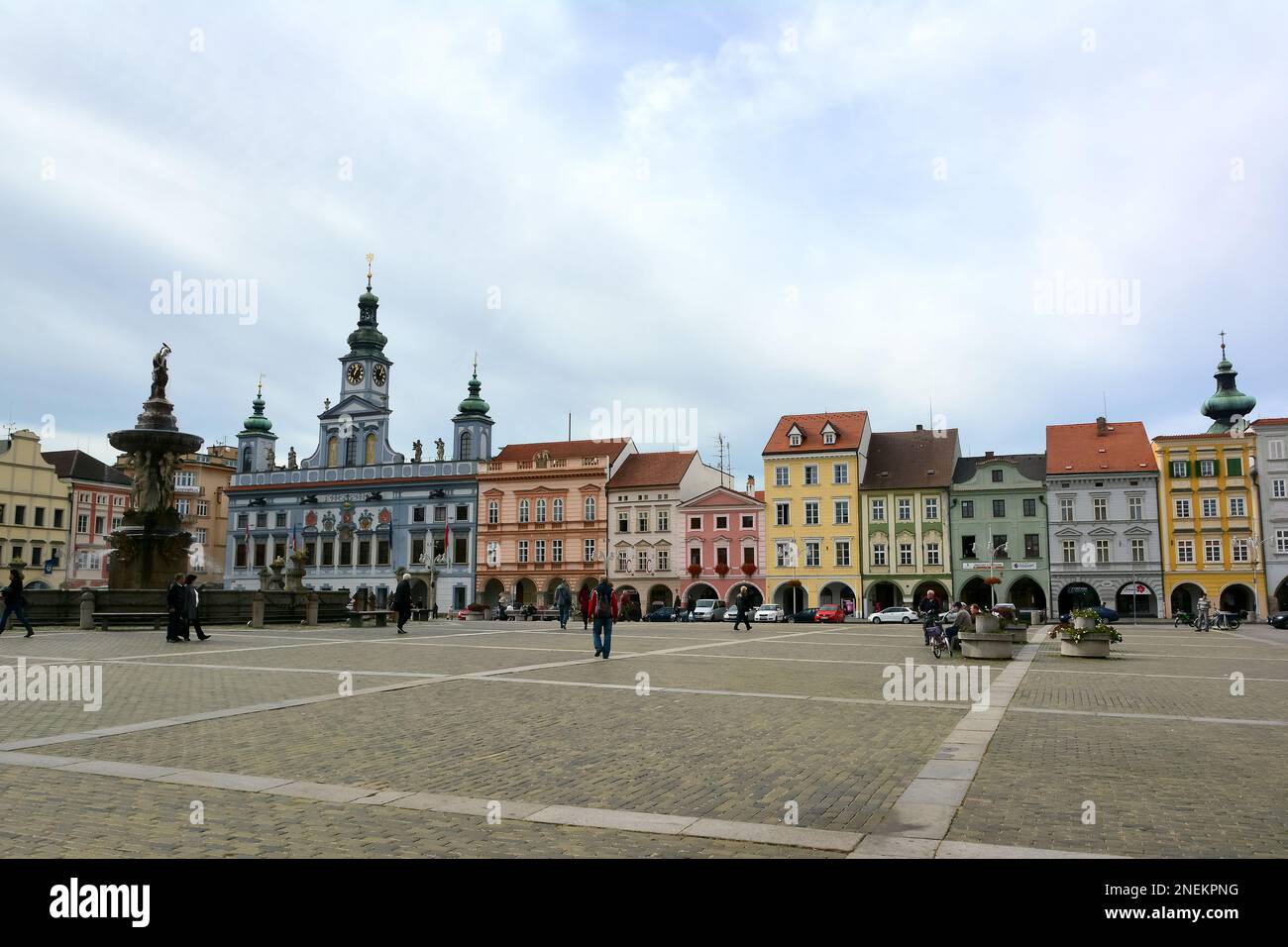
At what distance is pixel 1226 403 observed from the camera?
67688 mm

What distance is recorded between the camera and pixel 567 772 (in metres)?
7.23

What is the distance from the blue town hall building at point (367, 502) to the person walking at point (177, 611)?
4648cm

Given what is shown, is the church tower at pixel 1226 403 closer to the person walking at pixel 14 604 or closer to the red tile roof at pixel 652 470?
the red tile roof at pixel 652 470

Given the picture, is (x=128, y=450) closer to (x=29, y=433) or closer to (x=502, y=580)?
(x=502, y=580)

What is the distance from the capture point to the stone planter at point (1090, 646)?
20.4 m

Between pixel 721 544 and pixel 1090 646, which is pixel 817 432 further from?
pixel 1090 646

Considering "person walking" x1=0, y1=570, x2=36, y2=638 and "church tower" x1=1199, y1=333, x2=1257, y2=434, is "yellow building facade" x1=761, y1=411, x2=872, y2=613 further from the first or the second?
"person walking" x1=0, y1=570, x2=36, y2=638

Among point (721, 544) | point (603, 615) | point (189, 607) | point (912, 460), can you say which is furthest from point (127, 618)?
point (912, 460)

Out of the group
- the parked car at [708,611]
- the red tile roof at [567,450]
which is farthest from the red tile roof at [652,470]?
the parked car at [708,611]

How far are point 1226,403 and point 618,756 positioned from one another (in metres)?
73.1

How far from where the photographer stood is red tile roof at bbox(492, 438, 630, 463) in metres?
69.8

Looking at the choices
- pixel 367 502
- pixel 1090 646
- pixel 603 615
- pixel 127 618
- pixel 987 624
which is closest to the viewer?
pixel 603 615
